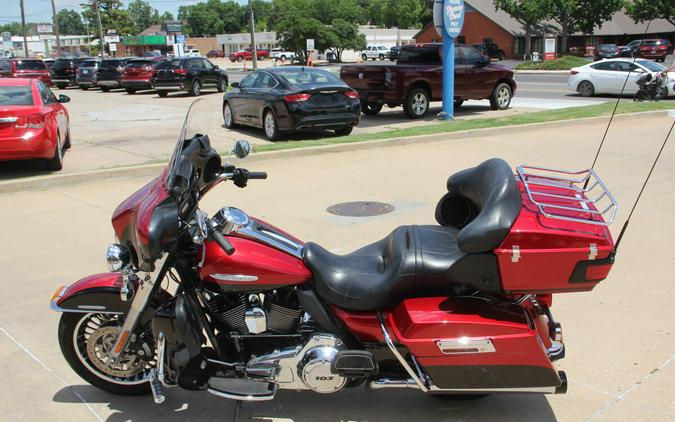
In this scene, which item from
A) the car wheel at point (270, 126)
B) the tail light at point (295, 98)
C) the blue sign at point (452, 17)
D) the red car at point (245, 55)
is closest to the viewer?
the tail light at point (295, 98)

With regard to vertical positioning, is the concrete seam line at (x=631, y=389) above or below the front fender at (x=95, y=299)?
below

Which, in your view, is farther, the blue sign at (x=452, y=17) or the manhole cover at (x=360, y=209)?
the blue sign at (x=452, y=17)

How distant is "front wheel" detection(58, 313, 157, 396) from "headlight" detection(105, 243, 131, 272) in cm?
56

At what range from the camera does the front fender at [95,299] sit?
3434 mm

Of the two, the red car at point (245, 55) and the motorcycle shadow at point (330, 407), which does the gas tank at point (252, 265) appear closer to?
the motorcycle shadow at point (330, 407)

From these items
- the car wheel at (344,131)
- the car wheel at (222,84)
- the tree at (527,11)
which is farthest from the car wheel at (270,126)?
the tree at (527,11)

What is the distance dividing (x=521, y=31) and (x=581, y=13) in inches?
363

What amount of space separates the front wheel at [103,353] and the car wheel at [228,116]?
41.0 feet

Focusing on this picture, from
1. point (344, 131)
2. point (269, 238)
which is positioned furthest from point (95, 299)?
point (344, 131)

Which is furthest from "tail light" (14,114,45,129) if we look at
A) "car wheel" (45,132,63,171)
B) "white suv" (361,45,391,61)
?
"white suv" (361,45,391,61)

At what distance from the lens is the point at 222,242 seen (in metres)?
3.01

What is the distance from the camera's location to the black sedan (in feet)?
43.0

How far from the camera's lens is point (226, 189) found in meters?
8.79

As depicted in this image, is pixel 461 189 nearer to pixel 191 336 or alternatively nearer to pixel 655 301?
pixel 191 336
